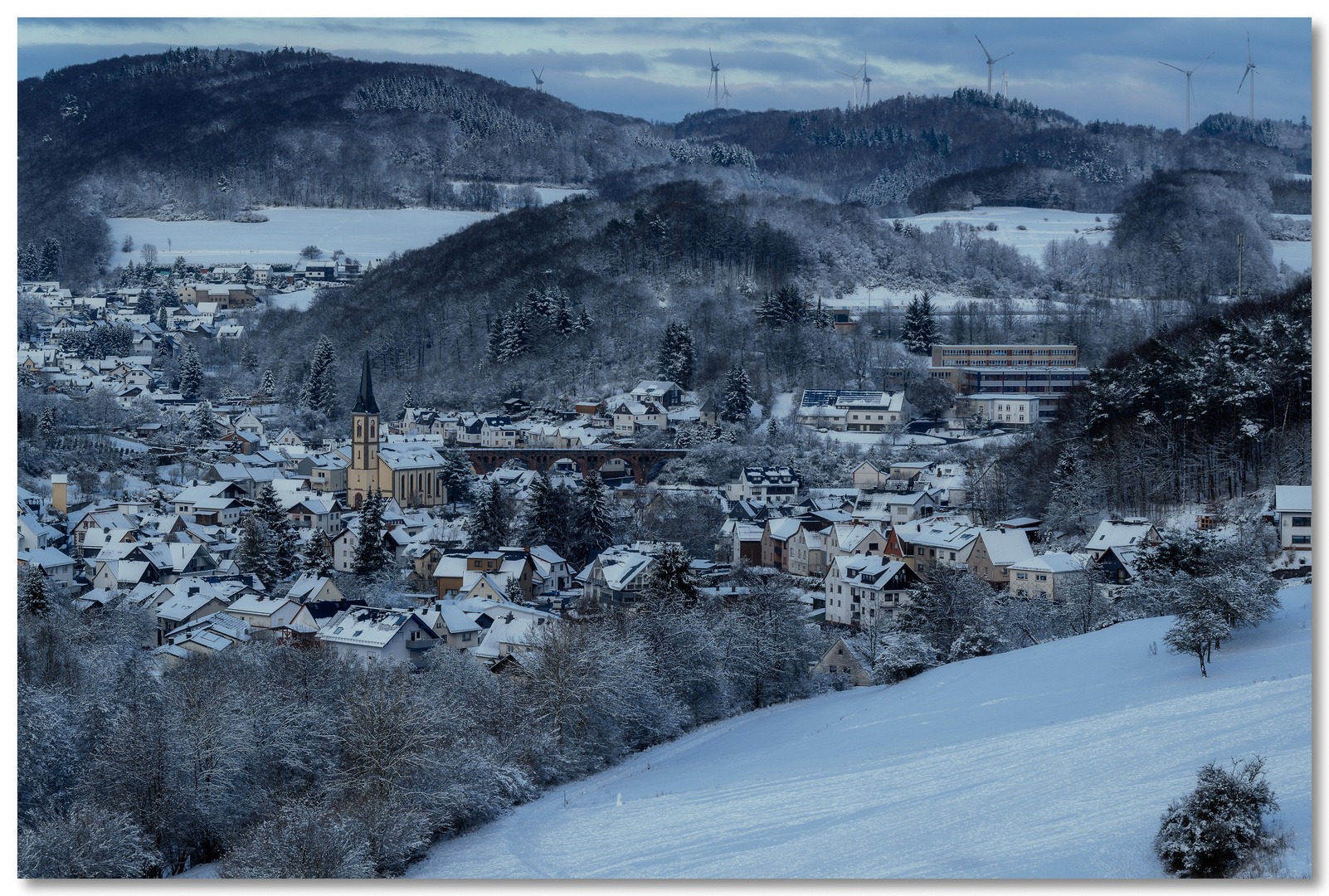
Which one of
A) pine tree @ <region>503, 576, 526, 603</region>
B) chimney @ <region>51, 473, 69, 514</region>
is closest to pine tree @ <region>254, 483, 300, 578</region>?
chimney @ <region>51, 473, 69, 514</region>

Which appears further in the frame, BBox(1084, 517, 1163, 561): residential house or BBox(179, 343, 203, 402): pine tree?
BBox(179, 343, 203, 402): pine tree

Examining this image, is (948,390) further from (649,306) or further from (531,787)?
(531,787)

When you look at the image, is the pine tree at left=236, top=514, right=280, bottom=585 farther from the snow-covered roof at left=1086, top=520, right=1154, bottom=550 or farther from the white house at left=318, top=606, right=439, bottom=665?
the snow-covered roof at left=1086, top=520, right=1154, bottom=550

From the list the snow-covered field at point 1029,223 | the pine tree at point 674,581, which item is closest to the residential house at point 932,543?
the pine tree at point 674,581

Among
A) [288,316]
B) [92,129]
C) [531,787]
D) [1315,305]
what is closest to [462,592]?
[531,787]

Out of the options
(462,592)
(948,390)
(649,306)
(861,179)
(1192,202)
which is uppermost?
(861,179)

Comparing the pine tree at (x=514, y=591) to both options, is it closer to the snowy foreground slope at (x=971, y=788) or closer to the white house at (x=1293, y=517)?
the snowy foreground slope at (x=971, y=788)

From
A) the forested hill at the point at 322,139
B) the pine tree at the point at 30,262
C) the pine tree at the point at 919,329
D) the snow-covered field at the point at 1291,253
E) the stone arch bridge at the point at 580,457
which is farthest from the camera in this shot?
the forested hill at the point at 322,139
